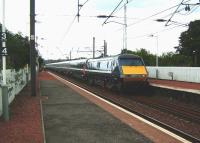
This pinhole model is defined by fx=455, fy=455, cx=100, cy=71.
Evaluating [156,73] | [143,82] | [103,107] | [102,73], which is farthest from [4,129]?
[156,73]

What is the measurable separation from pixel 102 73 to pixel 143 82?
5322mm

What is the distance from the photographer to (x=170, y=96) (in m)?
25.2

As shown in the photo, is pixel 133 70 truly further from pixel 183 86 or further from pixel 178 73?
pixel 178 73

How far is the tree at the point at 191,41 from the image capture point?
7731cm

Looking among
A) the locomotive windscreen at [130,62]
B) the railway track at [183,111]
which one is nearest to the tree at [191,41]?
the locomotive windscreen at [130,62]

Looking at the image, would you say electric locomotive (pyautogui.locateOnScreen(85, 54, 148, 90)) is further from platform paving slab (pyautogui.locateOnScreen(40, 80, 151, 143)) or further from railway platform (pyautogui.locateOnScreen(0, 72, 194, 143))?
railway platform (pyautogui.locateOnScreen(0, 72, 194, 143))

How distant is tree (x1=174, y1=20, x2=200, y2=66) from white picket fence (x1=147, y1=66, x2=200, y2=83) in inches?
1199

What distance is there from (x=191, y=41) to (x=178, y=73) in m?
39.9

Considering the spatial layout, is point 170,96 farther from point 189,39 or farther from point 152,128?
point 189,39

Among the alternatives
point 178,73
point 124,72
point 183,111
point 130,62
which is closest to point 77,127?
point 183,111

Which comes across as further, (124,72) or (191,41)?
(191,41)

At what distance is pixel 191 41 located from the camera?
79.1m

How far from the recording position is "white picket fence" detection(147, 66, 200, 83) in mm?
36438

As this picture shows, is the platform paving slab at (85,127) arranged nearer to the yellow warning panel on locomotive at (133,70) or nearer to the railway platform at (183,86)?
the railway platform at (183,86)
